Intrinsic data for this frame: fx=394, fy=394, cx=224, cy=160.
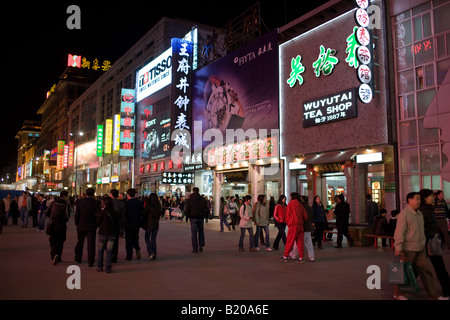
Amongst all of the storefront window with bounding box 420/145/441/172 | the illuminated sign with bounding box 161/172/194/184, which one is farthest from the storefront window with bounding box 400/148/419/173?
the illuminated sign with bounding box 161/172/194/184

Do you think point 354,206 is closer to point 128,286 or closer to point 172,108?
point 128,286

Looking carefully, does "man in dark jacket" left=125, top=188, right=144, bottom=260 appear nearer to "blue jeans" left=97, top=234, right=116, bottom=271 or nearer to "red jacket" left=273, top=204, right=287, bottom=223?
"blue jeans" left=97, top=234, right=116, bottom=271

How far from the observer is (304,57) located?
20828 mm

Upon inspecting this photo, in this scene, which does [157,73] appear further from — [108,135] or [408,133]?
[408,133]

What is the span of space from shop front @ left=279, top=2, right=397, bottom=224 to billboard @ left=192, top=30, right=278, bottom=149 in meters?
0.93

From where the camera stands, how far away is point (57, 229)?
9.72 m

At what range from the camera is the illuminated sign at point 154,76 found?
117ft

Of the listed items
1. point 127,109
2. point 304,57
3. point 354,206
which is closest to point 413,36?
point 304,57

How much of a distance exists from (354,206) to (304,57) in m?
8.22

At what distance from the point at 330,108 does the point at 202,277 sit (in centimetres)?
1311

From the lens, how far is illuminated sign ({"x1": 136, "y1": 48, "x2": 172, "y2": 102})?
117 ft

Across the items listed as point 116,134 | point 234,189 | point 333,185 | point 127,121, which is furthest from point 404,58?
point 116,134

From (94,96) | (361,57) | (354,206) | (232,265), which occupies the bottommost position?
(232,265)

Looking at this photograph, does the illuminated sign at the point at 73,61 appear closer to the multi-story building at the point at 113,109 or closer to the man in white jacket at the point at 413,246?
the multi-story building at the point at 113,109
